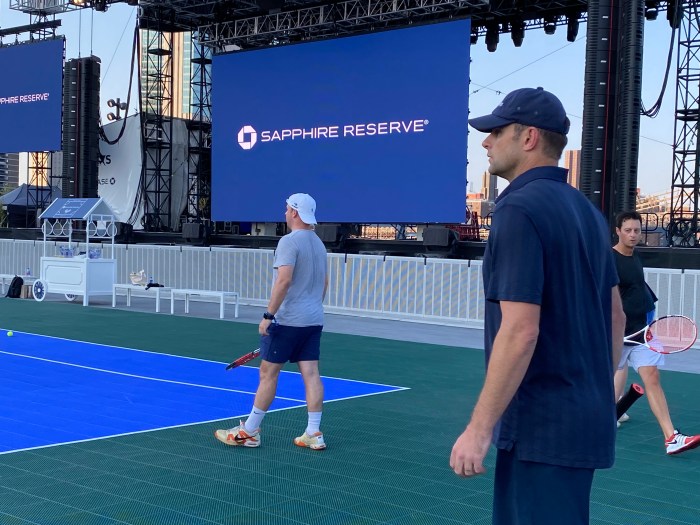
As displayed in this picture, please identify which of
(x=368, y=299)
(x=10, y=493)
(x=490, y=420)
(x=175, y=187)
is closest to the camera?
(x=490, y=420)

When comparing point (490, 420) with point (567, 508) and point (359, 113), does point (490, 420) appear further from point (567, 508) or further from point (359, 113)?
point (359, 113)

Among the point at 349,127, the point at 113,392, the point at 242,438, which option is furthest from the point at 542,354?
the point at 349,127

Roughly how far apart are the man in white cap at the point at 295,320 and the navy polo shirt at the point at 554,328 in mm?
4083

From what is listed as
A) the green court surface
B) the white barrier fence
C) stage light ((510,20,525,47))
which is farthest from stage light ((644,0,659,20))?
the green court surface

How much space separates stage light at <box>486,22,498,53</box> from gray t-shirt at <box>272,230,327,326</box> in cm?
2406

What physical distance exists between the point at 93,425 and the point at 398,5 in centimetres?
1727

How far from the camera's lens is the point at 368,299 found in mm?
18281

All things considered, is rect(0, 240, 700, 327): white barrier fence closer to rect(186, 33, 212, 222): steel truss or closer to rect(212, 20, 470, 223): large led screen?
rect(212, 20, 470, 223): large led screen

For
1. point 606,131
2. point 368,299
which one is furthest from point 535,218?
Result: point 368,299

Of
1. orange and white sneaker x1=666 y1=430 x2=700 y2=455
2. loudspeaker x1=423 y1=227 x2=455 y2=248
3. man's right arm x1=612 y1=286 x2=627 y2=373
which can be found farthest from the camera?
loudspeaker x1=423 y1=227 x2=455 y2=248

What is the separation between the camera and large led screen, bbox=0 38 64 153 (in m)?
28.7

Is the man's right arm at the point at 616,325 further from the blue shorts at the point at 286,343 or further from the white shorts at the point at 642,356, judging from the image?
the white shorts at the point at 642,356

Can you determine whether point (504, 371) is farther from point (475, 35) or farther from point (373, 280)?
point (475, 35)

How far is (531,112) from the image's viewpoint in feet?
9.41
